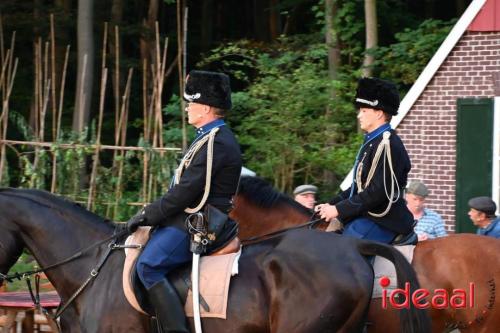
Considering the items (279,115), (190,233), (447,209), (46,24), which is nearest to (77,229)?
(190,233)

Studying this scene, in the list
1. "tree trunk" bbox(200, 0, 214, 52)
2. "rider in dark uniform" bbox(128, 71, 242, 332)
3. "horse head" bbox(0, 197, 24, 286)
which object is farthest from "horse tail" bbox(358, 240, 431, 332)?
"tree trunk" bbox(200, 0, 214, 52)

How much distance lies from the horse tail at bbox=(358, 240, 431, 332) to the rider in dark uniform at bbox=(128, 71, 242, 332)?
0.95 m

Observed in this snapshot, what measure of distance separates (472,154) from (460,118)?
0.52m

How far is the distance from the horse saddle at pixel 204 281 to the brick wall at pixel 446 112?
25.1 feet

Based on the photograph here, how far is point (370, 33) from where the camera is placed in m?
18.1

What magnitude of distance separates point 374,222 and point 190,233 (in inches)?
57.7

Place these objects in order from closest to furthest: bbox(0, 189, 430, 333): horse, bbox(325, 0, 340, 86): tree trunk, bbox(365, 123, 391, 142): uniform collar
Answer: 1. bbox(0, 189, 430, 333): horse
2. bbox(365, 123, 391, 142): uniform collar
3. bbox(325, 0, 340, 86): tree trunk

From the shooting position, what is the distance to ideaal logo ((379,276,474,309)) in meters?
6.47

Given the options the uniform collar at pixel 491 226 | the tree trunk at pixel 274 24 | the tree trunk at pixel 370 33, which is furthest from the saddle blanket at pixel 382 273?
the tree trunk at pixel 274 24

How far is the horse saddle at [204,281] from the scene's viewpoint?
21.0 feet

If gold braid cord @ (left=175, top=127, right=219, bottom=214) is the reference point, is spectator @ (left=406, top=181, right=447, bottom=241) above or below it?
below

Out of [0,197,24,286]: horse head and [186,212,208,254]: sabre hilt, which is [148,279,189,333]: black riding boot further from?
[0,197,24,286]: horse head

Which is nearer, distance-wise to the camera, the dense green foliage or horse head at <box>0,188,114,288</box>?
horse head at <box>0,188,114,288</box>

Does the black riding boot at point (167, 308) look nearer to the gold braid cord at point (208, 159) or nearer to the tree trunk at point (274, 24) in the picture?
the gold braid cord at point (208, 159)
